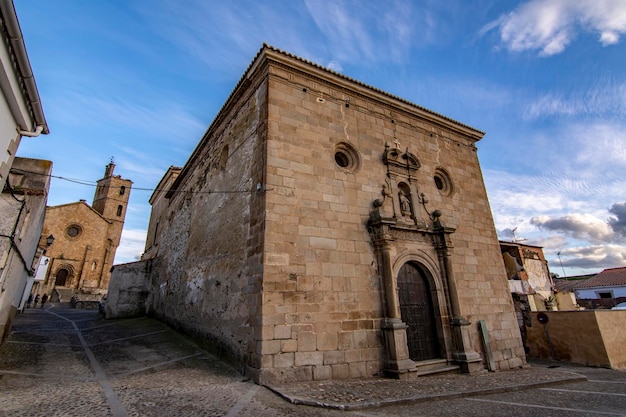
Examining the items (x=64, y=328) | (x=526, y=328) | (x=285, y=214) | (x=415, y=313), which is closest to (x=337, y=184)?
(x=285, y=214)

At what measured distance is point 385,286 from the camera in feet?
21.6

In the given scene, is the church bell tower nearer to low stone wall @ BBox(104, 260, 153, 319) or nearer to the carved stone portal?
low stone wall @ BBox(104, 260, 153, 319)

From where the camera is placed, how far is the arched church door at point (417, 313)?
277 inches

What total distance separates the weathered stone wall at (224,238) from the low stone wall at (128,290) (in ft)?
6.73

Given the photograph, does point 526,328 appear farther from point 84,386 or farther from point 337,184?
point 84,386

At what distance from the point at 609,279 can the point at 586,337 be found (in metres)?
21.6

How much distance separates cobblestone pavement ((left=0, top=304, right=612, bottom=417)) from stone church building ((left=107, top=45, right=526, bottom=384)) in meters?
0.51

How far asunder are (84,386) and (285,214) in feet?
13.8

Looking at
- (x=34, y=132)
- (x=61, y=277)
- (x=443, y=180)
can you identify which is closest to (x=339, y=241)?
(x=443, y=180)

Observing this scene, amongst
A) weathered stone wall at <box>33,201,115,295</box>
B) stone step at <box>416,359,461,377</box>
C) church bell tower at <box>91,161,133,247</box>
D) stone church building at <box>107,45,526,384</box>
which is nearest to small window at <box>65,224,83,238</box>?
weathered stone wall at <box>33,201,115,295</box>

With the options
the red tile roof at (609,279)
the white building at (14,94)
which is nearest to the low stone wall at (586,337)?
the white building at (14,94)

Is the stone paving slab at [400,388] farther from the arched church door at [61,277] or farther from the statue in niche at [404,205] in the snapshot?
the arched church door at [61,277]

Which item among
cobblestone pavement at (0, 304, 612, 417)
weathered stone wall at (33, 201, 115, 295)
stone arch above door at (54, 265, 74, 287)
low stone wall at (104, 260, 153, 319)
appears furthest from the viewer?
weathered stone wall at (33, 201, 115, 295)

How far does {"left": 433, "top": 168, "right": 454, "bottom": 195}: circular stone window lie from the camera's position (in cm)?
948
